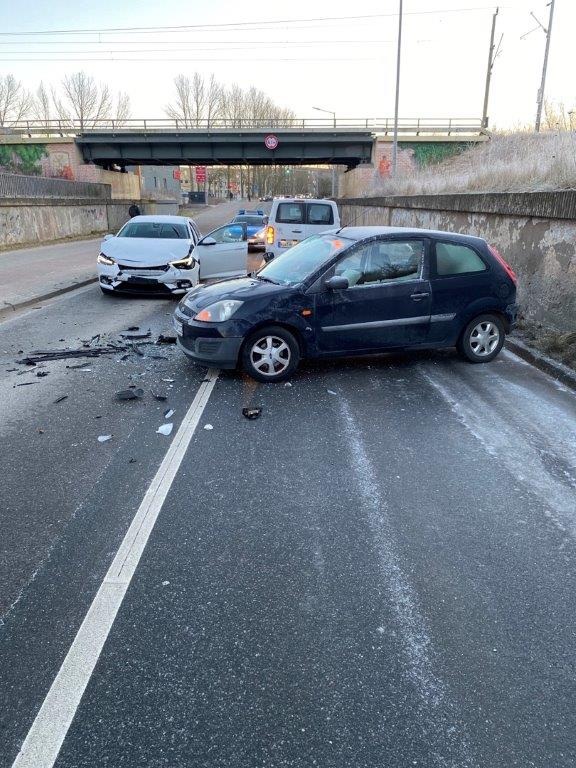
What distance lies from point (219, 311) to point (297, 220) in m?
9.88

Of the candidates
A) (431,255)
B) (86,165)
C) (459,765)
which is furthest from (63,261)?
(86,165)

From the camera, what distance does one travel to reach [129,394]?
633cm

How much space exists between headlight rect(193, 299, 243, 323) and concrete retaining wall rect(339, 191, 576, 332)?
5154mm

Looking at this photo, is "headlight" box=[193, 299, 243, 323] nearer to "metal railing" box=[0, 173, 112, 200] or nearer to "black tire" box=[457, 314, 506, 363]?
"black tire" box=[457, 314, 506, 363]

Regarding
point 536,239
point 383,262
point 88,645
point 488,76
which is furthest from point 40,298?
point 488,76

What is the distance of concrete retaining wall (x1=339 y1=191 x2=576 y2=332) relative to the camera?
8617 mm

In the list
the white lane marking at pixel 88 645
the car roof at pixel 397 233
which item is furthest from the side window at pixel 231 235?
the white lane marking at pixel 88 645

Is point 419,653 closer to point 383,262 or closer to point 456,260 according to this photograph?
point 383,262

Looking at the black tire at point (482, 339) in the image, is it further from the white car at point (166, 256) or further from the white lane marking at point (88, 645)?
the white car at point (166, 256)

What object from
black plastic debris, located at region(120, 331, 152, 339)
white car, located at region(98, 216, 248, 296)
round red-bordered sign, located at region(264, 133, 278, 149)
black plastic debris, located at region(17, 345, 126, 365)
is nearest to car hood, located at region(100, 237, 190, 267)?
white car, located at region(98, 216, 248, 296)

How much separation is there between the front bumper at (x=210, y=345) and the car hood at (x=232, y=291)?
0.31 m

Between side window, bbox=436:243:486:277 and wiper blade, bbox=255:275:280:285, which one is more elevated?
side window, bbox=436:243:486:277

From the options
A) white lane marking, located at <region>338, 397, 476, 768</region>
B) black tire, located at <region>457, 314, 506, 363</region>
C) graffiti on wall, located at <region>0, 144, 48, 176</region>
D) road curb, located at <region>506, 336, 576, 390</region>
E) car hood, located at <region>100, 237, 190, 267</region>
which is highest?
graffiti on wall, located at <region>0, 144, 48, 176</region>

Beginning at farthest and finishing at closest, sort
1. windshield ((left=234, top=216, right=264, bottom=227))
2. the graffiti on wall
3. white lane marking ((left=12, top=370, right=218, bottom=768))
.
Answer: the graffiti on wall → windshield ((left=234, top=216, right=264, bottom=227)) → white lane marking ((left=12, top=370, right=218, bottom=768))
